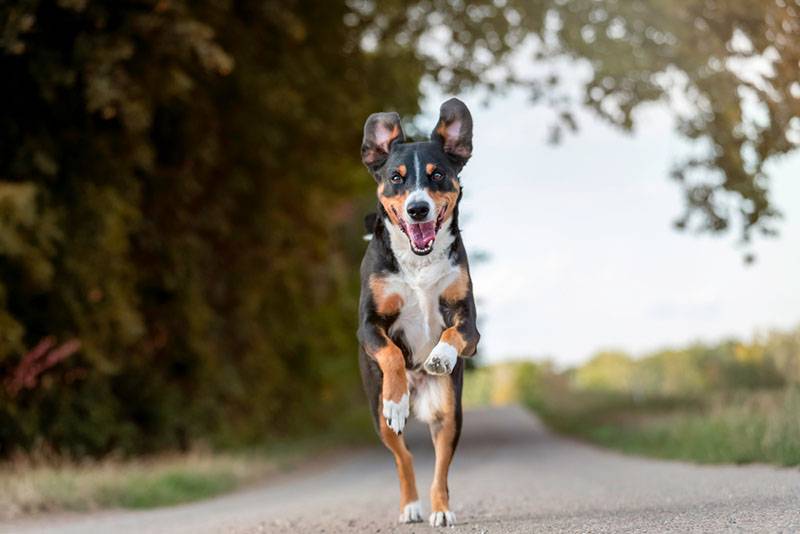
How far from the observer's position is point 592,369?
3606cm

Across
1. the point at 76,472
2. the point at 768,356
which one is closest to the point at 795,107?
the point at 768,356

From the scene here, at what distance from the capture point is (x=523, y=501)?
8.73m

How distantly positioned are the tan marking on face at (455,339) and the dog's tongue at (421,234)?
21.3 inches

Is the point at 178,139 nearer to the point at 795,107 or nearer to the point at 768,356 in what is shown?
the point at 795,107

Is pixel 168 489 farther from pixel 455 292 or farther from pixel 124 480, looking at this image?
pixel 455 292

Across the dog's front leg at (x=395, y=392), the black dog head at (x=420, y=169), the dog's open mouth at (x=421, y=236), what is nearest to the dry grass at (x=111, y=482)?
the dog's front leg at (x=395, y=392)

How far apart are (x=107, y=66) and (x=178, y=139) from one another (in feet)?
14.9

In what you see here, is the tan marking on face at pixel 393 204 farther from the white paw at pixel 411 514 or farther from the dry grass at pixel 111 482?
the dry grass at pixel 111 482

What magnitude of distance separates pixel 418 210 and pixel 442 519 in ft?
6.88

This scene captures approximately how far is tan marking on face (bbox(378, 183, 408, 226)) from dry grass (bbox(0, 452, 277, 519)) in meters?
7.19

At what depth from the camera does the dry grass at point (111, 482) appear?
1144cm

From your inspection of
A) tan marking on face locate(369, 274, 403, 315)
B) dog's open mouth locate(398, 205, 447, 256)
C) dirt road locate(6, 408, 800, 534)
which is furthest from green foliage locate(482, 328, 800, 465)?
dog's open mouth locate(398, 205, 447, 256)

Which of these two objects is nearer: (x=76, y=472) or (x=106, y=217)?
(x=76, y=472)

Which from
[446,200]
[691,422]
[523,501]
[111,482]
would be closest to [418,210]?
[446,200]
